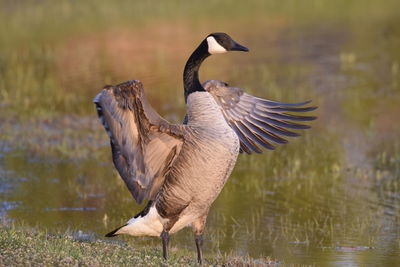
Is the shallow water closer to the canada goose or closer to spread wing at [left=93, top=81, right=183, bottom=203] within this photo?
the canada goose

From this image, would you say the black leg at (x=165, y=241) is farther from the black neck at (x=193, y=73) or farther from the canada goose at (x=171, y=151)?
the black neck at (x=193, y=73)

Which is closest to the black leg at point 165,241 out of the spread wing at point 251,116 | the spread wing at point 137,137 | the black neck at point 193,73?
the spread wing at point 137,137

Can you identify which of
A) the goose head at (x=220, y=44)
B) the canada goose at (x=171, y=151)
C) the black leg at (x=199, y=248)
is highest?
the goose head at (x=220, y=44)

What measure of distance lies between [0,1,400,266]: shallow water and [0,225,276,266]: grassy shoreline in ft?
5.20

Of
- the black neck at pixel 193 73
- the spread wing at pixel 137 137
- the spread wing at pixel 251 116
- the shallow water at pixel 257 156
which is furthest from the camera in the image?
the shallow water at pixel 257 156

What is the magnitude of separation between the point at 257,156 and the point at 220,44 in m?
5.81

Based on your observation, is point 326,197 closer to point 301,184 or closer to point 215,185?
point 301,184

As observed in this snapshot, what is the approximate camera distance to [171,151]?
774cm

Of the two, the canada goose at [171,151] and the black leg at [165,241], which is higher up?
the canada goose at [171,151]

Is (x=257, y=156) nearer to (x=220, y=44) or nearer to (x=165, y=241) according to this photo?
(x=220, y=44)

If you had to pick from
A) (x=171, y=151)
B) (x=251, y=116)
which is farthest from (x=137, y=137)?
(x=251, y=116)

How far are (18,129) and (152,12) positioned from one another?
54.4 ft

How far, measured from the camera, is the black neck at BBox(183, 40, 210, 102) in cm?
821

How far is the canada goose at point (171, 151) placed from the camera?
7.26m
